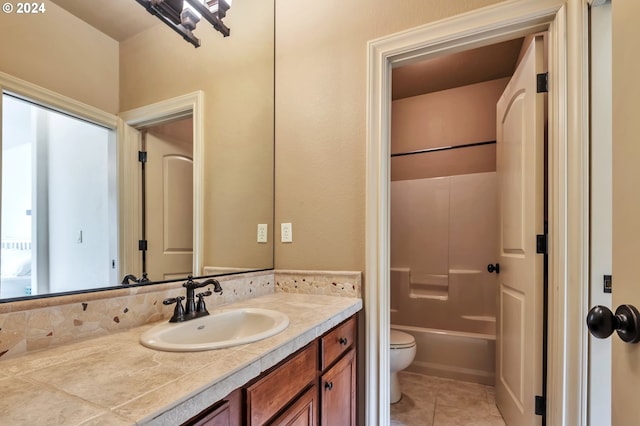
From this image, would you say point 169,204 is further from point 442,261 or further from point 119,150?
point 442,261

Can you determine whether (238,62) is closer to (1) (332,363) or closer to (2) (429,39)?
(2) (429,39)

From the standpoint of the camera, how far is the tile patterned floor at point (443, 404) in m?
1.83

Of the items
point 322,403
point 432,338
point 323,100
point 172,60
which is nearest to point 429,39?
point 323,100

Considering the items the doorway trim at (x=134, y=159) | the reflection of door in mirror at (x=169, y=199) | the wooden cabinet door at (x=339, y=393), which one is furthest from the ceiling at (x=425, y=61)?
the wooden cabinet door at (x=339, y=393)

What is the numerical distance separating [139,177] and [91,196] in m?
0.17

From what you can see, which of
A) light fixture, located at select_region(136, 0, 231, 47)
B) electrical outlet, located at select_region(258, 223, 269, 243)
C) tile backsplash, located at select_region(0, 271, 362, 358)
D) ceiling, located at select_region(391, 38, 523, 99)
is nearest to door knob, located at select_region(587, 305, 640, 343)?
tile backsplash, located at select_region(0, 271, 362, 358)

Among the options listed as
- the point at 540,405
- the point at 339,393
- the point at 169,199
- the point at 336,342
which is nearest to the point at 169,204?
the point at 169,199

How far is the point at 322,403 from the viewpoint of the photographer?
3.46ft

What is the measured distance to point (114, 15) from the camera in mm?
1014

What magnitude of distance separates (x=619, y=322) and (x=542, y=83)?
127 cm

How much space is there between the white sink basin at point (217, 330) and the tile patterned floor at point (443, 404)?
1.27 meters

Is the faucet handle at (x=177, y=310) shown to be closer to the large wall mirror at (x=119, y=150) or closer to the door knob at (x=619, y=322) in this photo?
the large wall mirror at (x=119, y=150)

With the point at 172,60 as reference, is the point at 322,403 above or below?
below

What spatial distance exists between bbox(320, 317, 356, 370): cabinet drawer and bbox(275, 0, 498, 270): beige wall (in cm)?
29
